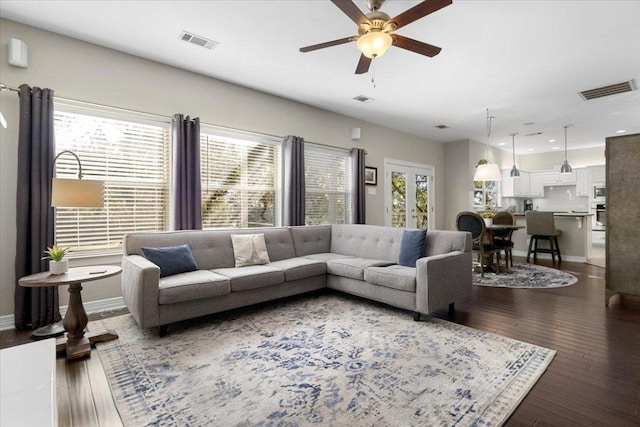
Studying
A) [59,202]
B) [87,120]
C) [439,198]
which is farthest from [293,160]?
[439,198]

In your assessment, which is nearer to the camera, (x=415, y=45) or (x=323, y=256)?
(x=415, y=45)

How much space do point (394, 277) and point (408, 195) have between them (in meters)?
4.64

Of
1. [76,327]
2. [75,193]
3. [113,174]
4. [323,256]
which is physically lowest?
[76,327]

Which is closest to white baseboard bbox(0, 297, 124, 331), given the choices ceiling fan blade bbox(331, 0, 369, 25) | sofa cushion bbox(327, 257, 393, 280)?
sofa cushion bbox(327, 257, 393, 280)

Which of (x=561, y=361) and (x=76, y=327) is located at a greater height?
(x=76, y=327)

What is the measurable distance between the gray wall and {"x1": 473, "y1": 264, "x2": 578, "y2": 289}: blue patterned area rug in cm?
349

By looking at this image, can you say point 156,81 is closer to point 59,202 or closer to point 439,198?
point 59,202

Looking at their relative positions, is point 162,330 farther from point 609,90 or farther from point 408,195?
point 609,90

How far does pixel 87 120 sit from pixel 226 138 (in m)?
1.61

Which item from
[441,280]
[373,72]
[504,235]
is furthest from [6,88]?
[504,235]

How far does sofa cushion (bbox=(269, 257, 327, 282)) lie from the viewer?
140 inches

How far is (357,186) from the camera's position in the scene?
19.7 ft

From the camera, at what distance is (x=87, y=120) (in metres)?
3.46

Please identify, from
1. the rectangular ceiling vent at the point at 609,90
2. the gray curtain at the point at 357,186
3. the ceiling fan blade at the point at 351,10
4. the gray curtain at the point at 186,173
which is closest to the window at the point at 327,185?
the gray curtain at the point at 357,186
